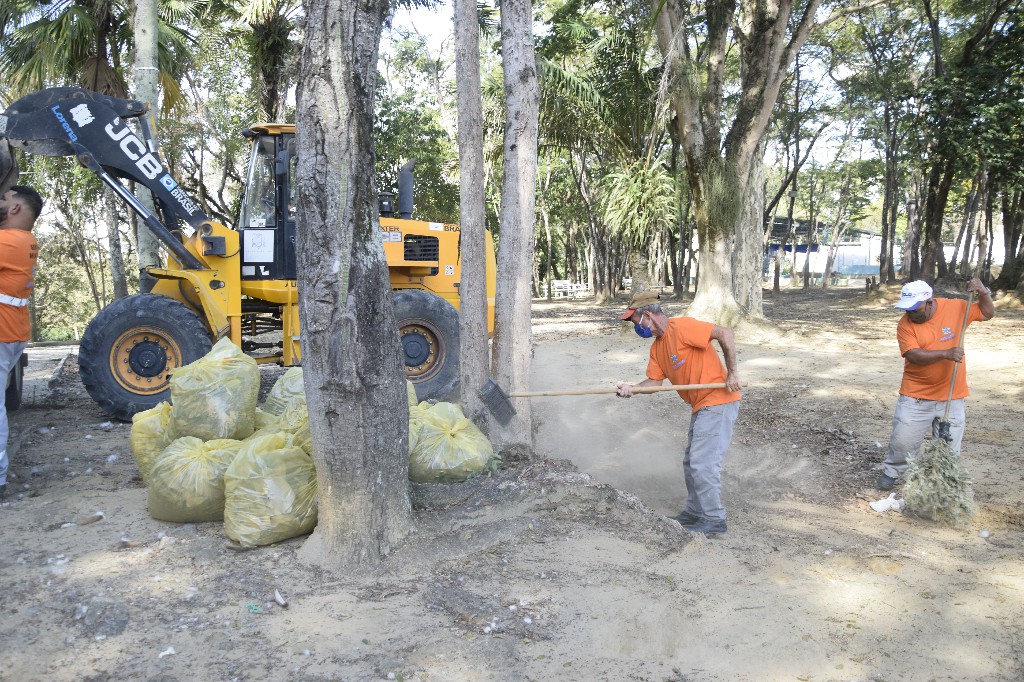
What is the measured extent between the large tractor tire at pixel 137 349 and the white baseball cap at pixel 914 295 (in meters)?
5.94

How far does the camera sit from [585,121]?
58.2 ft

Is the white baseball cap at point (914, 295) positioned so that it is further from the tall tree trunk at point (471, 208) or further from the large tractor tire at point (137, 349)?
the large tractor tire at point (137, 349)

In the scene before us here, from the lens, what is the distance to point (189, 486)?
4539 mm

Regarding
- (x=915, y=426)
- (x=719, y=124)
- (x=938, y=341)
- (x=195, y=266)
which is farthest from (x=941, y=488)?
(x=719, y=124)

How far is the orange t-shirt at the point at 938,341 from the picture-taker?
212 inches

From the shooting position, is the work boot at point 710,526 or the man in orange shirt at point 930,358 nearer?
the work boot at point 710,526

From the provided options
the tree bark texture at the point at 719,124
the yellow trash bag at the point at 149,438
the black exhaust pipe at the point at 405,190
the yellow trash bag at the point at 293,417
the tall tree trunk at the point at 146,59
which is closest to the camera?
the yellow trash bag at the point at 293,417

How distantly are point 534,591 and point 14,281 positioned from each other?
3.95 metres

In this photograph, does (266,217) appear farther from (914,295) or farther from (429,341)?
(914,295)

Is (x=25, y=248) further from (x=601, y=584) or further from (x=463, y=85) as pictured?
(x=601, y=584)

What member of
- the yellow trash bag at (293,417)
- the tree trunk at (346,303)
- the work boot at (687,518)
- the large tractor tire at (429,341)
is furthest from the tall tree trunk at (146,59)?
the work boot at (687,518)

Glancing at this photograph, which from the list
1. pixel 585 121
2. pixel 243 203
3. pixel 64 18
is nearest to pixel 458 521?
pixel 243 203

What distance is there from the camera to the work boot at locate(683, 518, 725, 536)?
194 inches

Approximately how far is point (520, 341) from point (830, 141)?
3041 cm
